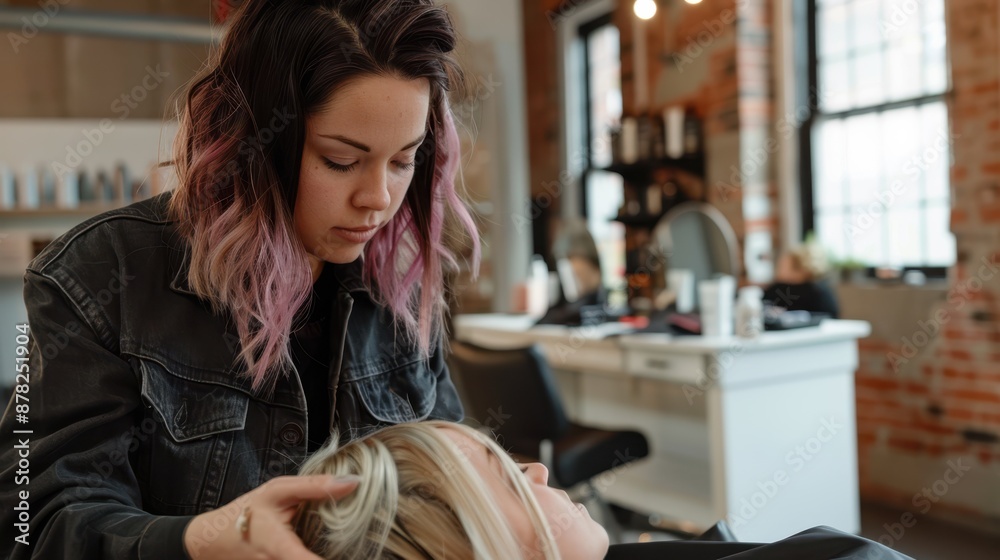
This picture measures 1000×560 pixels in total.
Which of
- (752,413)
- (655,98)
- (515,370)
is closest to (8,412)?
(515,370)

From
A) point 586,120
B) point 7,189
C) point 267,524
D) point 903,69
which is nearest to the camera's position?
point 267,524

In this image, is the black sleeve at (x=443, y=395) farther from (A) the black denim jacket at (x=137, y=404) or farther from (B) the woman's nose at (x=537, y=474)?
(B) the woman's nose at (x=537, y=474)

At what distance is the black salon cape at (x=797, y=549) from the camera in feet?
2.98

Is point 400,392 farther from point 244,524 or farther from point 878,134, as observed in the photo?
point 878,134

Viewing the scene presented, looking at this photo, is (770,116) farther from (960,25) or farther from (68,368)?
(68,368)

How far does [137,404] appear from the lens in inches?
39.4

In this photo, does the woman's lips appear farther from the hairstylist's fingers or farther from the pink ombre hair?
the hairstylist's fingers

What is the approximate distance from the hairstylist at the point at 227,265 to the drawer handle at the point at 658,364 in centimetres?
195

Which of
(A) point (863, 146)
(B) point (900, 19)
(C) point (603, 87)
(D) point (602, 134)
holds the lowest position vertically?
(A) point (863, 146)

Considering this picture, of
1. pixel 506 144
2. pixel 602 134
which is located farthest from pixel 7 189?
pixel 602 134

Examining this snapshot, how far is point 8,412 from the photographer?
97cm

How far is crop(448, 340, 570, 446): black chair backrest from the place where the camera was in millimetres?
2658

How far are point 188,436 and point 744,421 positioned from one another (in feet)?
7.12

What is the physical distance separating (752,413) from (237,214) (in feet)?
7.30
